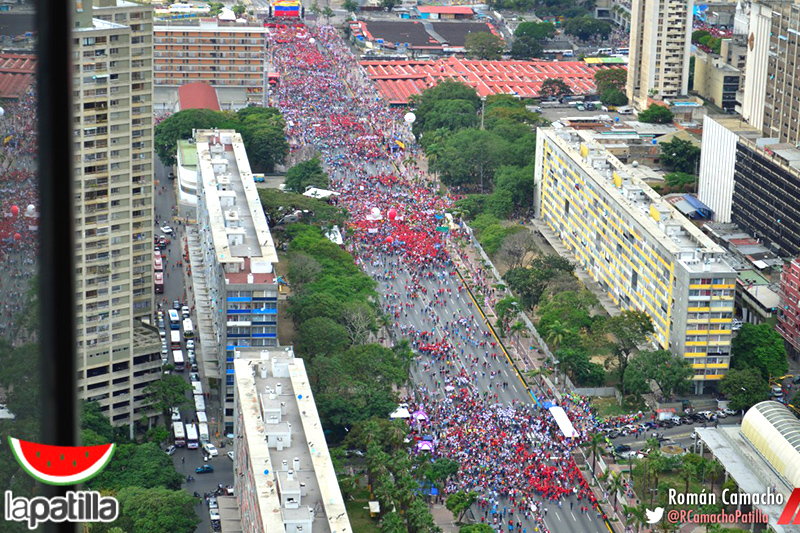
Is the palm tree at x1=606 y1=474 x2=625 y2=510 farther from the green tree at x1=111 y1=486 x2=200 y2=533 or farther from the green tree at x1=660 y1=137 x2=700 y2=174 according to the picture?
the green tree at x1=660 y1=137 x2=700 y2=174

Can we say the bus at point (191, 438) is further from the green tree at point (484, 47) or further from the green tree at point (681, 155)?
the green tree at point (484, 47)

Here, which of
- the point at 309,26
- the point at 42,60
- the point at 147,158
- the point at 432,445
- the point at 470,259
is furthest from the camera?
the point at 309,26

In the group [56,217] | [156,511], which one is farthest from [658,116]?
[56,217]

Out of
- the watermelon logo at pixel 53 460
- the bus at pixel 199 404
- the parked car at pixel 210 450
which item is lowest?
the parked car at pixel 210 450

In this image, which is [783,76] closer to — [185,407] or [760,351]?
[760,351]

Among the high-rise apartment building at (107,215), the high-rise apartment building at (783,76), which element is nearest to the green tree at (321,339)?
the high-rise apartment building at (107,215)

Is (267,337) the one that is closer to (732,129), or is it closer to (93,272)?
(93,272)

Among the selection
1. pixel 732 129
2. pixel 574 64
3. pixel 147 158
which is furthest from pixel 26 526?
pixel 574 64
